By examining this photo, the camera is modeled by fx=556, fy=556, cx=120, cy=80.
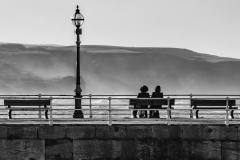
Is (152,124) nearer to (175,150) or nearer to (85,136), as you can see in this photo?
(175,150)

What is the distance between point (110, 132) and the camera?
52.0ft

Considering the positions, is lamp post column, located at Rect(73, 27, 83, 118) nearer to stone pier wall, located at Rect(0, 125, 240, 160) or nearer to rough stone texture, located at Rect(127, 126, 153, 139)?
stone pier wall, located at Rect(0, 125, 240, 160)

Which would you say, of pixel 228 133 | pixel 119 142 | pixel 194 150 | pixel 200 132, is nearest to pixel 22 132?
pixel 119 142

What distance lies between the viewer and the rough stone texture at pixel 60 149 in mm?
15891

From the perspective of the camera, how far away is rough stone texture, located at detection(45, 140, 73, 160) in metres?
15.9

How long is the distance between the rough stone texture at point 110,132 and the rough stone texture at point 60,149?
2.80ft

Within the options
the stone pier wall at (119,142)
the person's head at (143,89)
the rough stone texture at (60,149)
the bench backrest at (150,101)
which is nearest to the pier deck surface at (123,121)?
the bench backrest at (150,101)

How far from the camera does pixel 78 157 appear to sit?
52.2ft

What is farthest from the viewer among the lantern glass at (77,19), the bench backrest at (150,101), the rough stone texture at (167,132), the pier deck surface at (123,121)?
the lantern glass at (77,19)

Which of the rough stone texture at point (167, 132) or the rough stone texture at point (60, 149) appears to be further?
the rough stone texture at point (60, 149)

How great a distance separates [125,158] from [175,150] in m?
1.44

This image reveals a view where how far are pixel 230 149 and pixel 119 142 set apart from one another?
3.15 metres

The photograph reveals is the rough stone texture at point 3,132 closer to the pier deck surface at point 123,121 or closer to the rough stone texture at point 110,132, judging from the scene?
the pier deck surface at point 123,121

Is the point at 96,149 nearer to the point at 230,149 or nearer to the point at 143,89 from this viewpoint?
the point at 230,149
